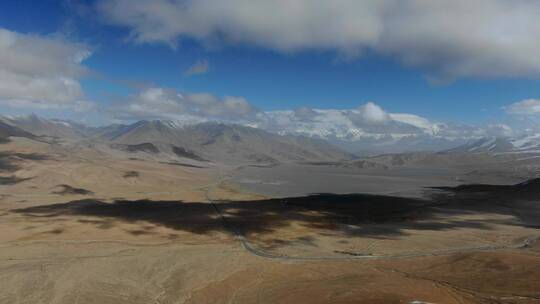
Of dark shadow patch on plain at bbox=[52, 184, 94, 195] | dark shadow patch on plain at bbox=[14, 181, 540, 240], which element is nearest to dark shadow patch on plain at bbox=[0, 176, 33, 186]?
dark shadow patch on plain at bbox=[52, 184, 94, 195]

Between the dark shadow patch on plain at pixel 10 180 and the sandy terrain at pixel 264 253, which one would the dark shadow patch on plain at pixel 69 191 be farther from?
the sandy terrain at pixel 264 253

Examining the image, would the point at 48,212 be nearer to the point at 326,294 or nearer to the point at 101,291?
the point at 101,291

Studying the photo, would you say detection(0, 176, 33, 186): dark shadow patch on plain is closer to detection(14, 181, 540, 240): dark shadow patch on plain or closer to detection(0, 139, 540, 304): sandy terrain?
detection(0, 139, 540, 304): sandy terrain

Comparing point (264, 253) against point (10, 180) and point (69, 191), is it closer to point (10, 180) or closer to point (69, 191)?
point (69, 191)

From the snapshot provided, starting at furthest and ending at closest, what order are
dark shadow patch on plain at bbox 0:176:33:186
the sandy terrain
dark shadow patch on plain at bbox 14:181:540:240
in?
1. dark shadow patch on plain at bbox 0:176:33:186
2. dark shadow patch on plain at bbox 14:181:540:240
3. the sandy terrain

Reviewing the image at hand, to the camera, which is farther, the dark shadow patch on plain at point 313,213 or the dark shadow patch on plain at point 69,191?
the dark shadow patch on plain at point 69,191

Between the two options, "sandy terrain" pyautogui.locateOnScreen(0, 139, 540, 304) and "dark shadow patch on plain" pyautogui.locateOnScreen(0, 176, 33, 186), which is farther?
"dark shadow patch on plain" pyautogui.locateOnScreen(0, 176, 33, 186)

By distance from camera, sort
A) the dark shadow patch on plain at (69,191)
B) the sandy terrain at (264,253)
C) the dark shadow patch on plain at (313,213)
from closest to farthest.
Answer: the sandy terrain at (264,253), the dark shadow patch on plain at (313,213), the dark shadow patch on plain at (69,191)

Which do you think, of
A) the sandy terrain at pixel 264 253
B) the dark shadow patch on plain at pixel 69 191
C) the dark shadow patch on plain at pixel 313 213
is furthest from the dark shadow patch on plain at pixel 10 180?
the dark shadow patch on plain at pixel 313 213
